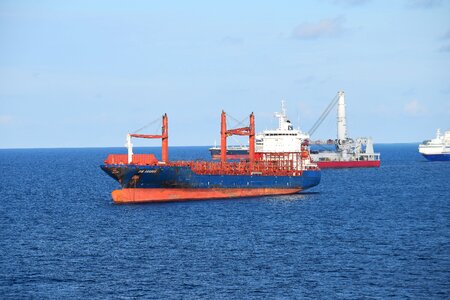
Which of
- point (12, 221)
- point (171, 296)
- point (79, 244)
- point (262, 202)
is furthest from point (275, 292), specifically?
point (262, 202)

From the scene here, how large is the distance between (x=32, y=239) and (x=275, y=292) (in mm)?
A: 22475

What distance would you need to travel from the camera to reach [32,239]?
53938 mm

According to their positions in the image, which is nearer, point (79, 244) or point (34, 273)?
point (34, 273)

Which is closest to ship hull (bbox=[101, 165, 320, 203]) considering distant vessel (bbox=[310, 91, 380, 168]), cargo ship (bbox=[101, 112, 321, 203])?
cargo ship (bbox=[101, 112, 321, 203])

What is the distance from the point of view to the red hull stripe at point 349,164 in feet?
499

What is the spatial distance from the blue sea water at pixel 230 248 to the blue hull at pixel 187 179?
1.77 meters

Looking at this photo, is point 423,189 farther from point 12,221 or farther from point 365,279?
point 365,279

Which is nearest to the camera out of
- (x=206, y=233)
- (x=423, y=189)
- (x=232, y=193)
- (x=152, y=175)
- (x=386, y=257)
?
(x=386, y=257)

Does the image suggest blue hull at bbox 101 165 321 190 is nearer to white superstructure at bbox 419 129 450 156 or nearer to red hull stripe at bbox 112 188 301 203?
red hull stripe at bbox 112 188 301 203

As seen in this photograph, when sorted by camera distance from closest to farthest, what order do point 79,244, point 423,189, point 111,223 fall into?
1. point 79,244
2. point 111,223
3. point 423,189

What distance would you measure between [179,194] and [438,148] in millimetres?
108688

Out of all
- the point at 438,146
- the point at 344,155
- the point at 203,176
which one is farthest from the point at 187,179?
the point at 438,146

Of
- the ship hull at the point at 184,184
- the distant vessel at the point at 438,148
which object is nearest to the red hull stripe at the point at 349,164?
the distant vessel at the point at 438,148

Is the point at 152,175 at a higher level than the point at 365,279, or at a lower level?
higher
